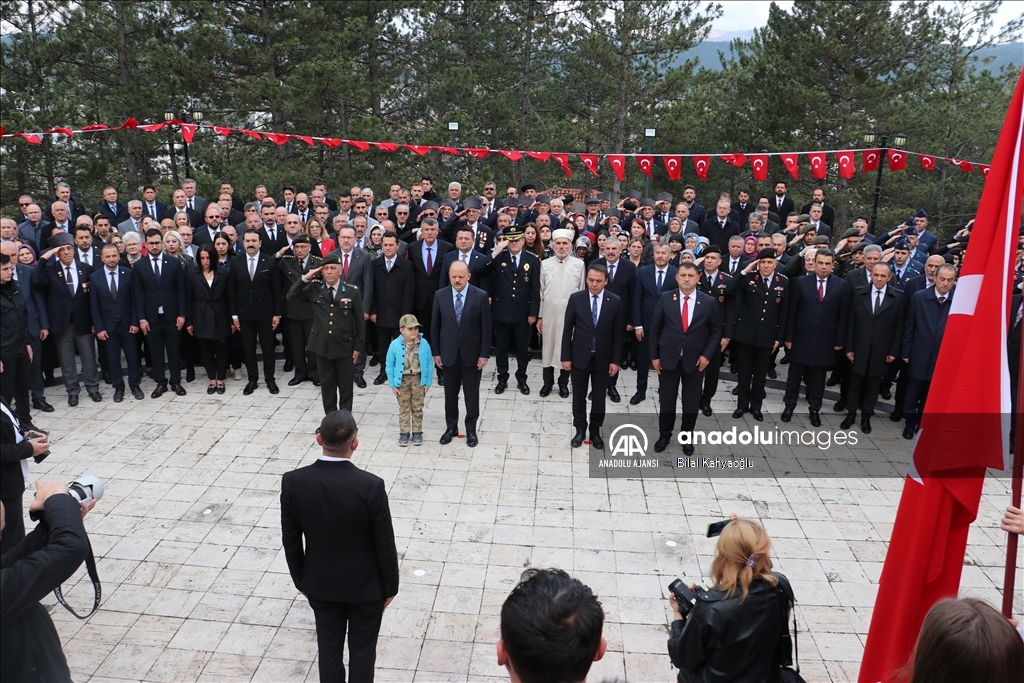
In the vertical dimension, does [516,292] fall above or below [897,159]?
below

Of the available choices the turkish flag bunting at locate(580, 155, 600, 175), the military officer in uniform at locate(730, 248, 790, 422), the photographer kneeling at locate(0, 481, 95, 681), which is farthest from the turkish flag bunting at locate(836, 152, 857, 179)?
the photographer kneeling at locate(0, 481, 95, 681)

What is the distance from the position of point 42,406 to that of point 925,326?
9837mm

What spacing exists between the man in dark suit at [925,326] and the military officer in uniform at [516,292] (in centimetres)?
418

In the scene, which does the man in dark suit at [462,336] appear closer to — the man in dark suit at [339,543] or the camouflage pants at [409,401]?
the camouflage pants at [409,401]

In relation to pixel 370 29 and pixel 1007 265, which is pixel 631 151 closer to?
pixel 370 29

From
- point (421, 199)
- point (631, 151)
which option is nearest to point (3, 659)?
point (421, 199)

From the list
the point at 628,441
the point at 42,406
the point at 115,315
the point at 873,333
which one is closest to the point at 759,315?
the point at 873,333

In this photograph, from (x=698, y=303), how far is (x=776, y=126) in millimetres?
15769

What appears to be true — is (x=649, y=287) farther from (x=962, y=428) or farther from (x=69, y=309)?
(x=69, y=309)

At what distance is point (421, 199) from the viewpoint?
12.2 m

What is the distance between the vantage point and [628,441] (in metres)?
7.87

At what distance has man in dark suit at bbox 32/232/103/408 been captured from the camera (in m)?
8.43

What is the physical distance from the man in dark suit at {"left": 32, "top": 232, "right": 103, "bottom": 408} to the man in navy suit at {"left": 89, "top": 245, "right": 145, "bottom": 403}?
0.15m

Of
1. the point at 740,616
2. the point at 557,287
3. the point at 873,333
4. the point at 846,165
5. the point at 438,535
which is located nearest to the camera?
the point at 740,616
